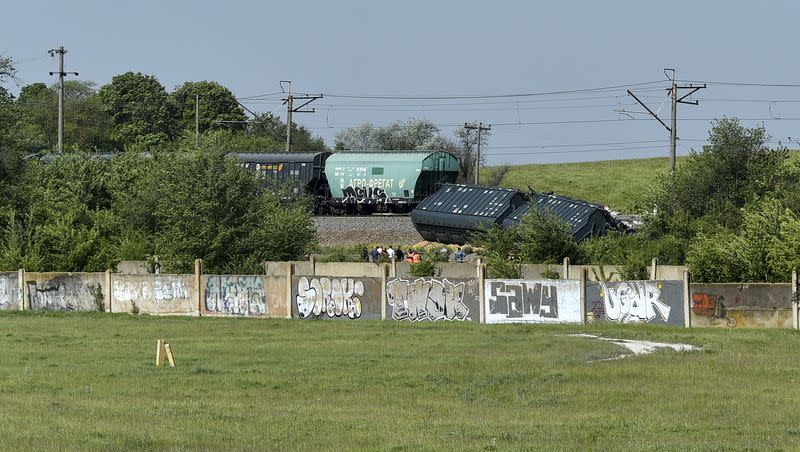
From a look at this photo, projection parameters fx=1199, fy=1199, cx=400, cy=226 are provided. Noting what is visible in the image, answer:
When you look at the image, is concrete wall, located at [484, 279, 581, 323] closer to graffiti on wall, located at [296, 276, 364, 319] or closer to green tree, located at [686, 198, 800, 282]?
graffiti on wall, located at [296, 276, 364, 319]

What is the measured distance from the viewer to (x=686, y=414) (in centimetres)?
1817

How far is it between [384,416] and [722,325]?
53.8ft

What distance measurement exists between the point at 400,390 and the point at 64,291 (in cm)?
2460

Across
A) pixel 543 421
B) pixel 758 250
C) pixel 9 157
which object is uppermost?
pixel 9 157

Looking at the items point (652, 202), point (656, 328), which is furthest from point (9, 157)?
point (656, 328)

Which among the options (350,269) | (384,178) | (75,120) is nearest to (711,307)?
(350,269)

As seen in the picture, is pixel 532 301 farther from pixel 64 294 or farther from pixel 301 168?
pixel 301 168

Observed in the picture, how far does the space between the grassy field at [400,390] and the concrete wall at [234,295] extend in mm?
4552

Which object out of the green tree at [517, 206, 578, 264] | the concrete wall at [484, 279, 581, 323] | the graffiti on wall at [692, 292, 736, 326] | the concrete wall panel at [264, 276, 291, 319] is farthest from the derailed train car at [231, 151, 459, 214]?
the graffiti on wall at [692, 292, 736, 326]

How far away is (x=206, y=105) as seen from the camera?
5871 inches

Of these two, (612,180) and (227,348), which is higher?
(612,180)

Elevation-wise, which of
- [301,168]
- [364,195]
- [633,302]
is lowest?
[633,302]

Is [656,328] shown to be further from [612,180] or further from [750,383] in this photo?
[612,180]

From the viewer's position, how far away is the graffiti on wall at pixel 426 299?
35.8 metres
